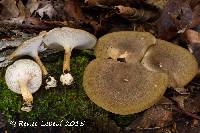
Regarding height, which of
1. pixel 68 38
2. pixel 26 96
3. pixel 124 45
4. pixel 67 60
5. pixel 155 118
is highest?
pixel 68 38

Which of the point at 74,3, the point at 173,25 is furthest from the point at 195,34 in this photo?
the point at 74,3

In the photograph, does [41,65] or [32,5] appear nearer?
[41,65]

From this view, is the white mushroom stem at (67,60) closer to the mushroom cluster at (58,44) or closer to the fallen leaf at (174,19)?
the mushroom cluster at (58,44)

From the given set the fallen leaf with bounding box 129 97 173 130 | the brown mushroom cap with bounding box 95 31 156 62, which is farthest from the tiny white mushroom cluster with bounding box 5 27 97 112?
the fallen leaf with bounding box 129 97 173 130

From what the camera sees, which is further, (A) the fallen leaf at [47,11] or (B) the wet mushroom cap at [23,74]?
(A) the fallen leaf at [47,11]

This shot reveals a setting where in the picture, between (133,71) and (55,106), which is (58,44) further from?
(133,71)

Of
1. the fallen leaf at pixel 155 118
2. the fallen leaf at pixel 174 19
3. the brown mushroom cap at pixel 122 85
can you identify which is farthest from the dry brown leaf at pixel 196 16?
the fallen leaf at pixel 155 118

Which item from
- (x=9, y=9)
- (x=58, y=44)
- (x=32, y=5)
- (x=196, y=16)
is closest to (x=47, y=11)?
(x=32, y=5)
